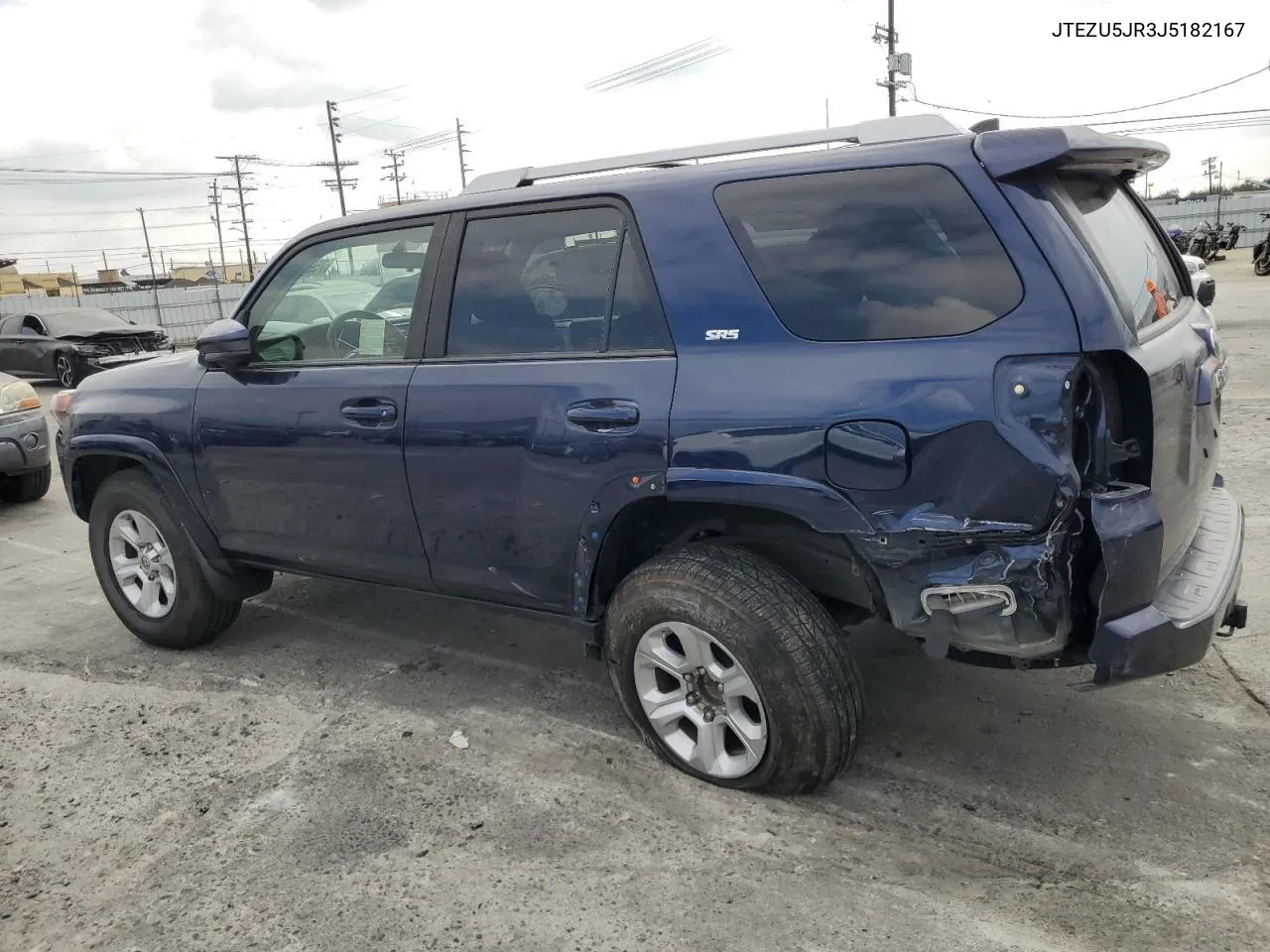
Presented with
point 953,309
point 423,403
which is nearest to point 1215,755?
point 953,309

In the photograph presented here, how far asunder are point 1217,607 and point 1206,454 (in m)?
0.58

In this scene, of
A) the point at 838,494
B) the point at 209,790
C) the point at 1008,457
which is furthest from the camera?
the point at 209,790

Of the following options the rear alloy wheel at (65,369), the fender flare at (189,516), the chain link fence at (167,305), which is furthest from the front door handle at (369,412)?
the chain link fence at (167,305)

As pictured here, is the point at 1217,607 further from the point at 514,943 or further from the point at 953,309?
the point at 514,943

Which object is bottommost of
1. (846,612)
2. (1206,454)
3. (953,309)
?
(846,612)

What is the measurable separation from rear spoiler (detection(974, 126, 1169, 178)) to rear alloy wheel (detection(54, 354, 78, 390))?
1785 cm

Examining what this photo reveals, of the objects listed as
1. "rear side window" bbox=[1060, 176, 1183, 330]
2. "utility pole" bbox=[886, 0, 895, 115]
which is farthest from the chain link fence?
"rear side window" bbox=[1060, 176, 1183, 330]

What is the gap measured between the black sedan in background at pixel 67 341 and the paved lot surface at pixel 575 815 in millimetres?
14746

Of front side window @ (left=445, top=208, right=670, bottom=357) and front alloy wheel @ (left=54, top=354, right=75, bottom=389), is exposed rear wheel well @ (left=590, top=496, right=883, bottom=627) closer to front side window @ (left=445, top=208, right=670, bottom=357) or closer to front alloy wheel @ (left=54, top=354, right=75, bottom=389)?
front side window @ (left=445, top=208, right=670, bottom=357)

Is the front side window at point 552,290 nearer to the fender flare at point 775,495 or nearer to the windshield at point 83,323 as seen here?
the fender flare at point 775,495

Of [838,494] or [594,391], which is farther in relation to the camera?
[594,391]

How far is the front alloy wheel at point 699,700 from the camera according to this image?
2889mm

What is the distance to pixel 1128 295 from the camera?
8.55 ft

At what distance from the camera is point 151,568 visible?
439cm
